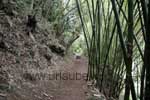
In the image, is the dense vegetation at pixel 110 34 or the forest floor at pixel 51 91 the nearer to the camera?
the dense vegetation at pixel 110 34

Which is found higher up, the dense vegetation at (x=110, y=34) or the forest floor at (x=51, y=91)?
the dense vegetation at (x=110, y=34)

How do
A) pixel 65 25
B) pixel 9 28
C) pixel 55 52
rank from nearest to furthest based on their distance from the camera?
pixel 9 28
pixel 55 52
pixel 65 25

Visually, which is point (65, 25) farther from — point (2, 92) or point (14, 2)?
point (2, 92)

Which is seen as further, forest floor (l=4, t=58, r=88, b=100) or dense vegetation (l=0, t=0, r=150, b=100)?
forest floor (l=4, t=58, r=88, b=100)

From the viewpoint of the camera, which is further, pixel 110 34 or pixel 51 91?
pixel 110 34

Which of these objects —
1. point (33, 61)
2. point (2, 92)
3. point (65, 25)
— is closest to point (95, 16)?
point (33, 61)

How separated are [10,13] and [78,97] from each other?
2.44 metres

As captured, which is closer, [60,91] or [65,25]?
[60,91]

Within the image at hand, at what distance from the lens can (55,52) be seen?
28.5ft

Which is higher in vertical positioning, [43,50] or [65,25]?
[65,25]

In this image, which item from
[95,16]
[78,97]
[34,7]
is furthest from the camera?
[34,7]

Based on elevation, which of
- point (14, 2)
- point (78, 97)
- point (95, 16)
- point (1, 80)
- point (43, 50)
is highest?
point (14, 2)

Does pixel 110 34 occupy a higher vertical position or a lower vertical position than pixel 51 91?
higher

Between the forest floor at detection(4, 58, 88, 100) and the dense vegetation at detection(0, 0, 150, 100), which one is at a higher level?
the dense vegetation at detection(0, 0, 150, 100)
